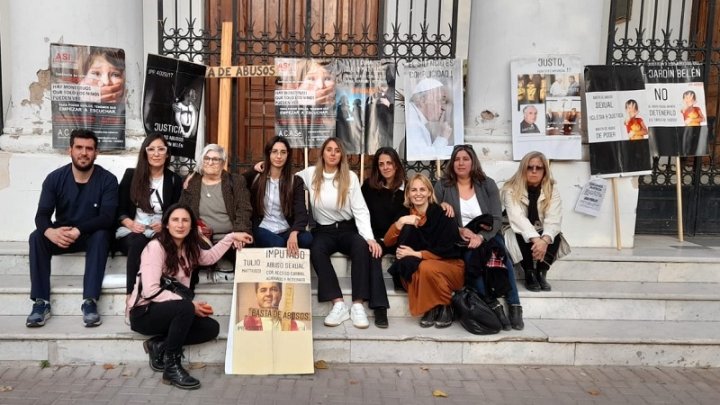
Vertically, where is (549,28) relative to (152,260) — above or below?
above

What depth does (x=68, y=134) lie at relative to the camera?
20.1 feet

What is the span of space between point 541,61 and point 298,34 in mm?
3196

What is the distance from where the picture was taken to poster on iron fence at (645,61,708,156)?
6840 mm

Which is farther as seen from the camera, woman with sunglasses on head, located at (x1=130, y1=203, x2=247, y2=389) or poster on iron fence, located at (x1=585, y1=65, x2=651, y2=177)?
poster on iron fence, located at (x1=585, y1=65, x2=651, y2=177)

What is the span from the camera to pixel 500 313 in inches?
195

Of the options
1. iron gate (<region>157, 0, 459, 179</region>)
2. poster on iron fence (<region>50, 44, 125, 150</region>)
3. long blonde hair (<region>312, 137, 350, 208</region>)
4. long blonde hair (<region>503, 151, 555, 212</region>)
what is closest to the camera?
long blonde hair (<region>312, 137, 350, 208</region>)

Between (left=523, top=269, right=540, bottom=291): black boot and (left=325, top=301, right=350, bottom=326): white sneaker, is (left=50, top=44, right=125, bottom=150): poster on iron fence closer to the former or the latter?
(left=325, top=301, right=350, bottom=326): white sneaker

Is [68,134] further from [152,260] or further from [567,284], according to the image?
[567,284]

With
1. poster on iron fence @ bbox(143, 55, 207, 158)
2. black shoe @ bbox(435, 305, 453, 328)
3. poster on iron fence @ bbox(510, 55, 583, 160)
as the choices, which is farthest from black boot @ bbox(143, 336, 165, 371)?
poster on iron fence @ bbox(510, 55, 583, 160)

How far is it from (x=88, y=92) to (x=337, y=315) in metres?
3.56

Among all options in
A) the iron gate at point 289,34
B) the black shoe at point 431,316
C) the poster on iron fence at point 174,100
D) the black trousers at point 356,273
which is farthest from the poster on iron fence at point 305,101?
the black shoe at point 431,316

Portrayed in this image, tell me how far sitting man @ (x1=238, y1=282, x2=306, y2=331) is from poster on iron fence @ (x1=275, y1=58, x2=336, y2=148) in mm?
2446

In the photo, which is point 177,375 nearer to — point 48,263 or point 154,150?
point 48,263

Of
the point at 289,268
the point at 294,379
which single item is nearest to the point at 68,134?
the point at 289,268
